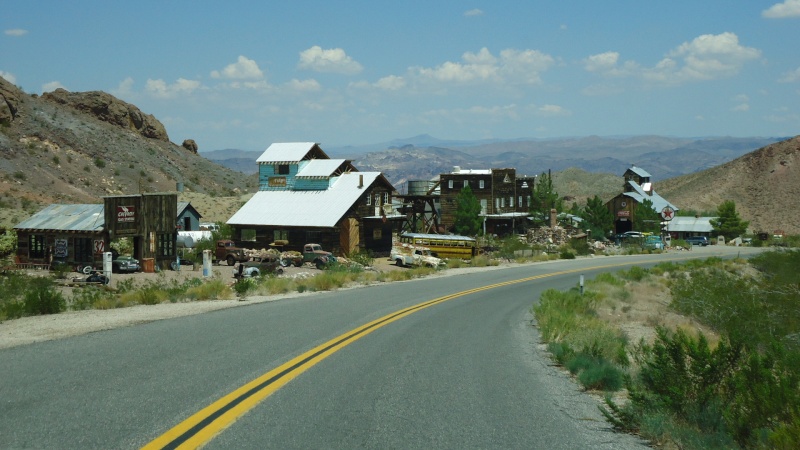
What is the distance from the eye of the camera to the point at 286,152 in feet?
204

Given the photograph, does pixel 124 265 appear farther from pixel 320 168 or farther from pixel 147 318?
pixel 147 318

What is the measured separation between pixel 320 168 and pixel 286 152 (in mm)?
4416

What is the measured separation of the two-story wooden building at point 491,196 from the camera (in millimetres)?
83875

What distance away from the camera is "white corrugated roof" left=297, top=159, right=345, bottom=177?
2316 inches

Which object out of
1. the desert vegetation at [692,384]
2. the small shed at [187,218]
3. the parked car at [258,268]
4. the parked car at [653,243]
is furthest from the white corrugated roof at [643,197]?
the desert vegetation at [692,384]

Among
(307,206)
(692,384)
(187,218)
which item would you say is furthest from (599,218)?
(692,384)

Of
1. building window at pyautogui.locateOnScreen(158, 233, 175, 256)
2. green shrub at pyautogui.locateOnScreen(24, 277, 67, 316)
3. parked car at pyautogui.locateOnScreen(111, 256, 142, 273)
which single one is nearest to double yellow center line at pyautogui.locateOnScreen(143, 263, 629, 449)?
green shrub at pyautogui.locateOnScreen(24, 277, 67, 316)

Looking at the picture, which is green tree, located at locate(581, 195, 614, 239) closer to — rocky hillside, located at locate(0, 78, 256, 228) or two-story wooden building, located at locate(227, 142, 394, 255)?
two-story wooden building, located at locate(227, 142, 394, 255)

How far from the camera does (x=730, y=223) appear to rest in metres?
95.6

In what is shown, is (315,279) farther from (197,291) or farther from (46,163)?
(46,163)

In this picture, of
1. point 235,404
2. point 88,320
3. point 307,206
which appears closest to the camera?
point 235,404

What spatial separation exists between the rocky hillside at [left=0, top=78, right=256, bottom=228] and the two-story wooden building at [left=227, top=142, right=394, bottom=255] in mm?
13374

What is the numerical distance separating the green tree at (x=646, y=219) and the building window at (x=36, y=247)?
70662mm

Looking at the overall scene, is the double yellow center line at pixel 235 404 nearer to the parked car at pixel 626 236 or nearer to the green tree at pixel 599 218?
the parked car at pixel 626 236
